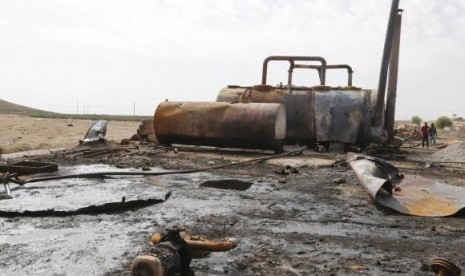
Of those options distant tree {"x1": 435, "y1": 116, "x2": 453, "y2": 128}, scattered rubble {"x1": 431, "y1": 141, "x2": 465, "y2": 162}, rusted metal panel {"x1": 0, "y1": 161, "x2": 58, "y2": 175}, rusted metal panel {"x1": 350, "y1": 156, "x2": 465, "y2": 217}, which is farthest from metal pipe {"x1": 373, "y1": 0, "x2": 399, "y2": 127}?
distant tree {"x1": 435, "y1": 116, "x2": 453, "y2": 128}

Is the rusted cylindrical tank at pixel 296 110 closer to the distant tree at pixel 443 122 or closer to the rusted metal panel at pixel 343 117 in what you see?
the rusted metal panel at pixel 343 117

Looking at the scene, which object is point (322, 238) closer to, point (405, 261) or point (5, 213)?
point (405, 261)

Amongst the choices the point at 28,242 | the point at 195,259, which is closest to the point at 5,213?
the point at 28,242

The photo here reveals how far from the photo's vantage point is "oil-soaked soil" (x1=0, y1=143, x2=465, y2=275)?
2615 mm

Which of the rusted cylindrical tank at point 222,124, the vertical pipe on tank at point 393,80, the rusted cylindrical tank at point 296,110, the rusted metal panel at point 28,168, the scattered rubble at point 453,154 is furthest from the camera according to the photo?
the vertical pipe on tank at point 393,80

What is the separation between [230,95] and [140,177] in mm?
6302

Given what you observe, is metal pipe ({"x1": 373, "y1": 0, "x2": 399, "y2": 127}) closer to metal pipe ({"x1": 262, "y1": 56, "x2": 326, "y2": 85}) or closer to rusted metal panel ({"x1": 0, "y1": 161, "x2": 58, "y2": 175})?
metal pipe ({"x1": 262, "y1": 56, "x2": 326, "y2": 85})

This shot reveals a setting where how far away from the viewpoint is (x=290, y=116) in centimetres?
1068

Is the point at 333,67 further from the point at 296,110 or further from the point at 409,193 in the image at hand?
the point at 409,193

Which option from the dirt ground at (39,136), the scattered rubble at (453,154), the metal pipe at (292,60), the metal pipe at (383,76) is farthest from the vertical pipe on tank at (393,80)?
the dirt ground at (39,136)

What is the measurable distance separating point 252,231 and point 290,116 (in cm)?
753

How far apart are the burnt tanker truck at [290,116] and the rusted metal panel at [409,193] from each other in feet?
11.1

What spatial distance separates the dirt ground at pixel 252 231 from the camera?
263 cm

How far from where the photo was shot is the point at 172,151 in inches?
363
